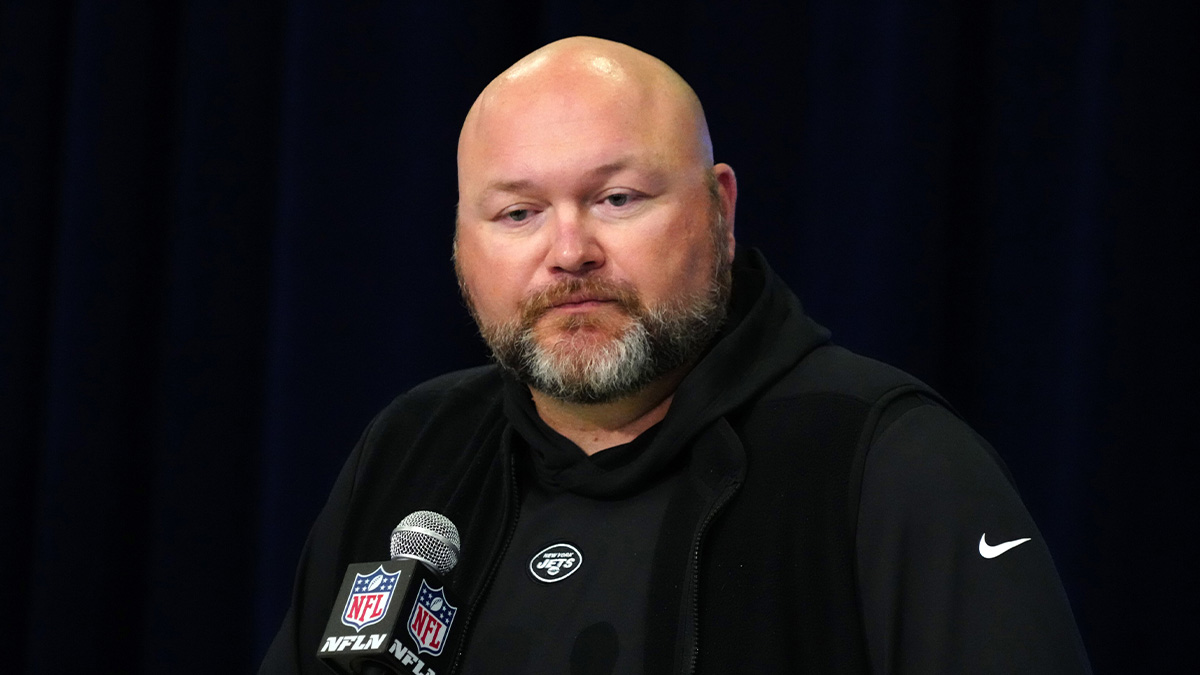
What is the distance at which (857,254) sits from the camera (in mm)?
2105

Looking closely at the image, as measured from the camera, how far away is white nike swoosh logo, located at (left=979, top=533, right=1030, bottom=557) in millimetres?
1182

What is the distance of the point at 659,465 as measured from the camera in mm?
1404

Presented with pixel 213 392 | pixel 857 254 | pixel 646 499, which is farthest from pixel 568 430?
pixel 213 392

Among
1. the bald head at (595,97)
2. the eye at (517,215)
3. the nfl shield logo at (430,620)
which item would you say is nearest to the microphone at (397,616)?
the nfl shield logo at (430,620)

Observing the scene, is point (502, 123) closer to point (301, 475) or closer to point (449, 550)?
point (449, 550)

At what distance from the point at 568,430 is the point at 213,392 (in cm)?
116

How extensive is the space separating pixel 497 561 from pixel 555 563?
0.25 ft

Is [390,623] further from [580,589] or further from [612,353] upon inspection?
[612,353]

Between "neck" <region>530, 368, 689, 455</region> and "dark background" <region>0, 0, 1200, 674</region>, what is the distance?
26.3 inches

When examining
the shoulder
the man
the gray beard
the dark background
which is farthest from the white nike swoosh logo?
the dark background

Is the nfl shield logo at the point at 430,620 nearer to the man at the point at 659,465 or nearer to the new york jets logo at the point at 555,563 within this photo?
the man at the point at 659,465

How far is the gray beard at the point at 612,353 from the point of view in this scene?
143cm

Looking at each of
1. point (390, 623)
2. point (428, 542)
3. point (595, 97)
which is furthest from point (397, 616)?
point (595, 97)

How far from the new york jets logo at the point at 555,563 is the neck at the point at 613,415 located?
5.7 inches
